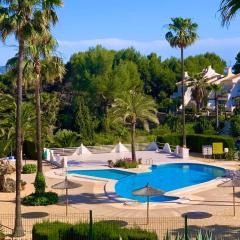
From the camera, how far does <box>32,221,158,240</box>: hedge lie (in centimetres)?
1630

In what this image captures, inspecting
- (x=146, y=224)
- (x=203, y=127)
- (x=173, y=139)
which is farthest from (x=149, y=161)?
(x=146, y=224)

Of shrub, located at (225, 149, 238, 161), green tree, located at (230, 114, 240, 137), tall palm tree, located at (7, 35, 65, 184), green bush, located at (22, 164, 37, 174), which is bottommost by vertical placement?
green bush, located at (22, 164, 37, 174)

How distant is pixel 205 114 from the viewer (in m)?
66.1

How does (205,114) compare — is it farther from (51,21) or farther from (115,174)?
(51,21)

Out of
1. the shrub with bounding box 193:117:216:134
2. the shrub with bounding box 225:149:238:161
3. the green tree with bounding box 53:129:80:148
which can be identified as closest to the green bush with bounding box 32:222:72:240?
the shrub with bounding box 225:149:238:161

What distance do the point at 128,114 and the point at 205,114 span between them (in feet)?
97.5

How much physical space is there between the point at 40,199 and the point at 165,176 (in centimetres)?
1366

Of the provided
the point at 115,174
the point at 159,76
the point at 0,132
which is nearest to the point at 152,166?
the point at 115,174

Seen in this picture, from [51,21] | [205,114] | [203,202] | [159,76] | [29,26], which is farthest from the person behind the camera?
[159,76]

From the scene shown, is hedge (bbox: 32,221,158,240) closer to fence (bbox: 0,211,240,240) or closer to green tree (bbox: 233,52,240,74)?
fence (bbox: 0,211,240,240)

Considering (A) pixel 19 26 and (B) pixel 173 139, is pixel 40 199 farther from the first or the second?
(B) pixel 173 139

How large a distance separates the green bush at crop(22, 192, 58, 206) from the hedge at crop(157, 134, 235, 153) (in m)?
21.0

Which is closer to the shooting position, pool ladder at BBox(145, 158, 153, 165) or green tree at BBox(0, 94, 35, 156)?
green tree at BBox(0, 94, 35, 156)

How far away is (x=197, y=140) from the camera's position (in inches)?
1831
